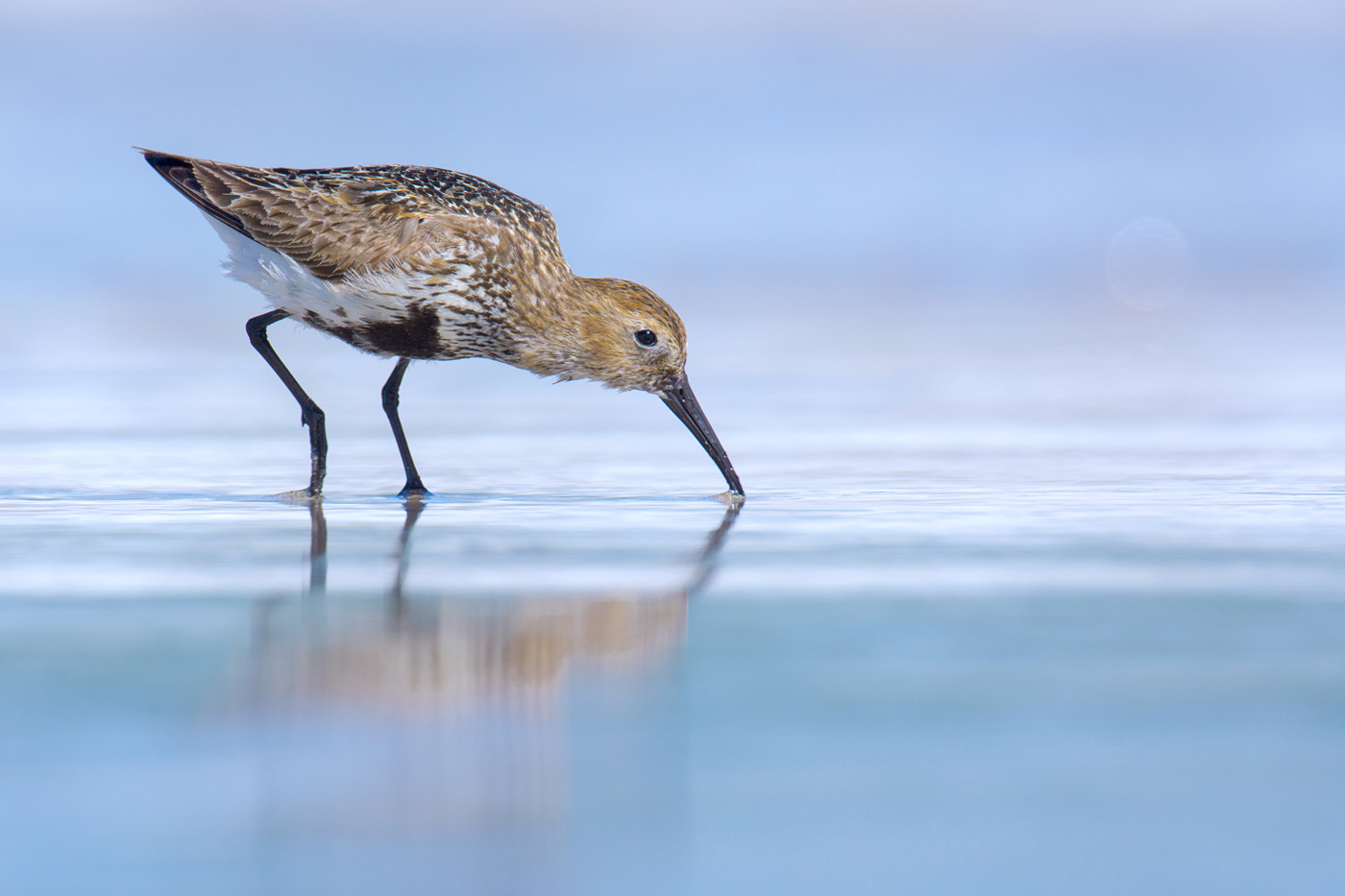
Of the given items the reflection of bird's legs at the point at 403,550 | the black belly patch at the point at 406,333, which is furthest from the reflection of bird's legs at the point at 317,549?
the black belly patch at the point at 406,333

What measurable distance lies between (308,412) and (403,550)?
7.00 feet

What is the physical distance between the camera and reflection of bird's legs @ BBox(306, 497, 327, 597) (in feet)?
14.0

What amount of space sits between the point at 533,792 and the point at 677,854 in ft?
1.02

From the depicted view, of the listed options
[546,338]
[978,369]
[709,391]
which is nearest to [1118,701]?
[546,338]

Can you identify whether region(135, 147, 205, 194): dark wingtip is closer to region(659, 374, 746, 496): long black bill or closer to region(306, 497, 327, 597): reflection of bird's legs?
region(306, 497, 327, 597): reflection of bird's legs

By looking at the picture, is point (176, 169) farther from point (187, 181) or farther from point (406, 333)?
point (406, 333)

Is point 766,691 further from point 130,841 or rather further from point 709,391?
point 709,391

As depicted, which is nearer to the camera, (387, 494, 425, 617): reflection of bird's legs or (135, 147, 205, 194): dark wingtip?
(387, 494, 425, 617): reflection of bird's legs

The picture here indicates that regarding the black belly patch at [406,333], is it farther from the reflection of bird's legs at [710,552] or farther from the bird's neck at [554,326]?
the reflection of bird's legs at [710,552]

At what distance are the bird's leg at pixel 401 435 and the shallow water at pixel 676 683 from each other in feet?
0.65

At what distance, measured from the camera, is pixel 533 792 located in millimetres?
2525

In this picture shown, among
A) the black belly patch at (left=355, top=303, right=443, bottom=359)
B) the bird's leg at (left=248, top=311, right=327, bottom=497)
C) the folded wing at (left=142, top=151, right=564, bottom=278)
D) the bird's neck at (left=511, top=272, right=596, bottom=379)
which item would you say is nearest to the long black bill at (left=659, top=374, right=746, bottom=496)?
the bird's neck at (left=511, top=272, right=596, bottom=379)

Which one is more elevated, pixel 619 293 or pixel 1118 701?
pixel 619 293

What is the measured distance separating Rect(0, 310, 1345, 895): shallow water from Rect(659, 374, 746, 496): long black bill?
0.50 feet
